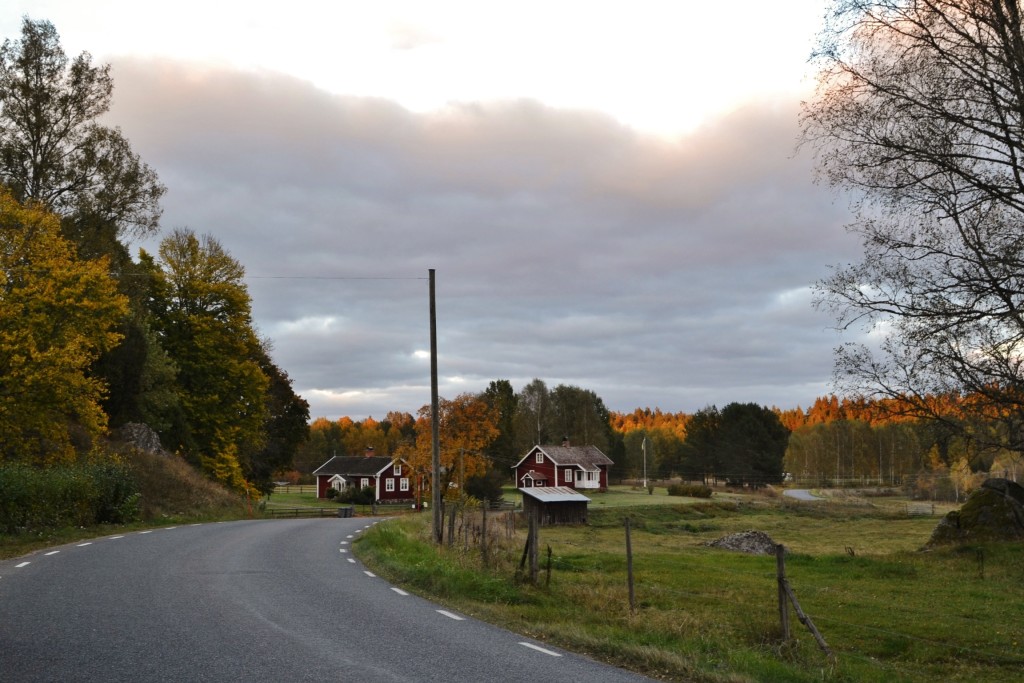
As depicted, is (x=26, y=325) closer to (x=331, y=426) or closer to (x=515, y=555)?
(x=515, y=555)

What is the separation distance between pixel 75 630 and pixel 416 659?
4674 mm

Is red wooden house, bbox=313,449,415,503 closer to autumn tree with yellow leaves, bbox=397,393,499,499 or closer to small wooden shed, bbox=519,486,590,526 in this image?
autumn tree with yellow leaves, bbox=397,393,499,499

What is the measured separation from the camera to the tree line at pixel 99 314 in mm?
29359

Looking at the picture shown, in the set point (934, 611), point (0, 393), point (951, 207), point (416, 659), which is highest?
point (951, 207)

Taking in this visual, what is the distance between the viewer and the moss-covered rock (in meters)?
27.7

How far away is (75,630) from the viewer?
10.9 m

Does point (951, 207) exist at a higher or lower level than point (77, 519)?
higher

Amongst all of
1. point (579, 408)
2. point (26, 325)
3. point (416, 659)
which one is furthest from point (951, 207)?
point (579, 408)

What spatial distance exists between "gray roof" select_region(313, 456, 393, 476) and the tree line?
107 feet

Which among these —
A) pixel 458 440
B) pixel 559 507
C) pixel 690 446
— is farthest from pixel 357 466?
pixel 690 446

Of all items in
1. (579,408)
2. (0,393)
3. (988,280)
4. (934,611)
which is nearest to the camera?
(988,280)

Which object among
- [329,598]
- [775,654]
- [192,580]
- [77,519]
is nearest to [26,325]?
[77,519]

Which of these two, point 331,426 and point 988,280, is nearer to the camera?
point 988,280

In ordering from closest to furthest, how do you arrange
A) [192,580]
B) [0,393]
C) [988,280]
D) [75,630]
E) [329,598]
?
[75,630], [988,280], [329,598], [192,580], [0,393]
